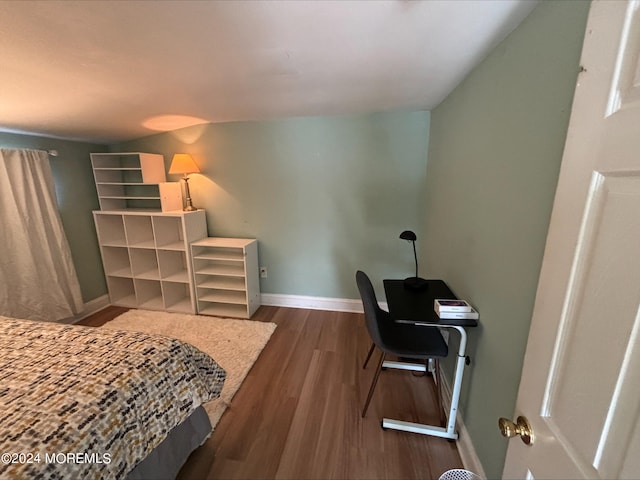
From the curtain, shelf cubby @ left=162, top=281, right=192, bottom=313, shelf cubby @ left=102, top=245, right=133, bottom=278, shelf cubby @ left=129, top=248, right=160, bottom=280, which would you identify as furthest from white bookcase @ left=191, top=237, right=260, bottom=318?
the curtain

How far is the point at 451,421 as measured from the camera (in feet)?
4.71

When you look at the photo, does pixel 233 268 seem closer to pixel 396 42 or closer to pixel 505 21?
pixel 396 42

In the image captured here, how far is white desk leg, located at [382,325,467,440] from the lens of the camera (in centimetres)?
132

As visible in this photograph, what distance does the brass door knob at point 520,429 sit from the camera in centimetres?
59

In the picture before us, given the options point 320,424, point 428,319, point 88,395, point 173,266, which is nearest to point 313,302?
point 320,424

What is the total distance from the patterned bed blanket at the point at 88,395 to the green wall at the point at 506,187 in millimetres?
1409

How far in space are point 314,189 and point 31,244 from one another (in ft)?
8.96

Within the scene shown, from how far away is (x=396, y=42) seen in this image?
47.8 inches

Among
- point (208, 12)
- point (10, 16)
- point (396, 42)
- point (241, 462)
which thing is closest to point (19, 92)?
point (10, 16)

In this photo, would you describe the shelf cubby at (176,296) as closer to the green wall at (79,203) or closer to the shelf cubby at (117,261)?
the shelf cubby at (117,261)

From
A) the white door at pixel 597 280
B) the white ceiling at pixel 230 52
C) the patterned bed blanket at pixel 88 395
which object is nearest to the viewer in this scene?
the white door at pixel 597 280

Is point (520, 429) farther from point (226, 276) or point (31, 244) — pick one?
point (31, 244)

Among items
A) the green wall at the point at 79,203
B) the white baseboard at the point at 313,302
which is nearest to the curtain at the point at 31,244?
the green wall at the point at 79,203

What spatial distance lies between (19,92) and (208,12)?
154 centimetres
